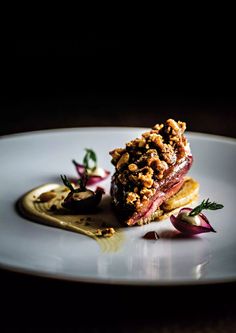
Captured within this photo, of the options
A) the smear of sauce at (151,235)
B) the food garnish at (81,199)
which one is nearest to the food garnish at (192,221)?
the smear of sauce at (151,235)

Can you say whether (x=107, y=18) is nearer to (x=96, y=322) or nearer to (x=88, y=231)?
(x=88, y=231)

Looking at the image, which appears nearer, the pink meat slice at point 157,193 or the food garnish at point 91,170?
the pink meat slice at point 157,193

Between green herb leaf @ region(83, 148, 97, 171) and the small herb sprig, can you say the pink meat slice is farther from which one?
green herb leaf @ region(83, 148, 97, 171)

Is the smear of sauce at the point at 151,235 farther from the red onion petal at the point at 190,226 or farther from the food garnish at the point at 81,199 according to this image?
the food garnish at the point at 81,199

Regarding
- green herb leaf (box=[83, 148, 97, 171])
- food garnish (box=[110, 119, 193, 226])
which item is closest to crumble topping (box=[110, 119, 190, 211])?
food garnish (box=[110, 119, 193, 226])

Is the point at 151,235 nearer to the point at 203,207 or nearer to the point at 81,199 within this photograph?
the point at 203,207

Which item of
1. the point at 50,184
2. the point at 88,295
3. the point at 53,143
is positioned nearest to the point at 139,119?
the point at 53,143
